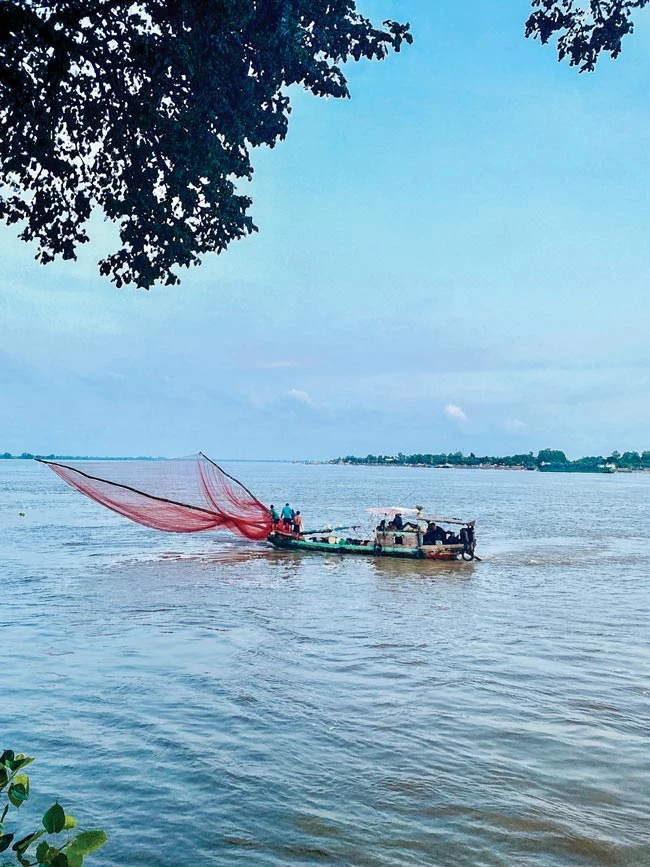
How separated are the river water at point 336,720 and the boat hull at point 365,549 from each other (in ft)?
21.7

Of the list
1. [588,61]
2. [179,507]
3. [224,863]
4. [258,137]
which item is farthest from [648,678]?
[179,507]

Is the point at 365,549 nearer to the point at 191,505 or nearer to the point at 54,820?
the point at 191,505

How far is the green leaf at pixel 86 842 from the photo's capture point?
2.75m

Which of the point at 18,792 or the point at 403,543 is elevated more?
the point at 18,792

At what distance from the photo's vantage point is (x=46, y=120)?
688cm

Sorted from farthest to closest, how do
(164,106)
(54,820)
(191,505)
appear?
(191,505) → (164,106) → (54,820)

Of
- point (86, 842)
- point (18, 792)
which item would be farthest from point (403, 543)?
point (86, 842)

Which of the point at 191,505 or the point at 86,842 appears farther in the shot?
the point at 191,505

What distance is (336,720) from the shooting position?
9.68 m

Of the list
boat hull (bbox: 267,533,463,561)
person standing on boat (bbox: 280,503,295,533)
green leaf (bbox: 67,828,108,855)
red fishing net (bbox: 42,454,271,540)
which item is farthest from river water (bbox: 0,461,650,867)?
person standing on boat (bbox: 280,503,295,533)

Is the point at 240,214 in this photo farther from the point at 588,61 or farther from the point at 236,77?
the point at 588,61

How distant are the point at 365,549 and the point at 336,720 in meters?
19.3

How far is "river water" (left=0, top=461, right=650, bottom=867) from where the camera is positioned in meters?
6.82

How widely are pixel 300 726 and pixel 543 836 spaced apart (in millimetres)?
3607
